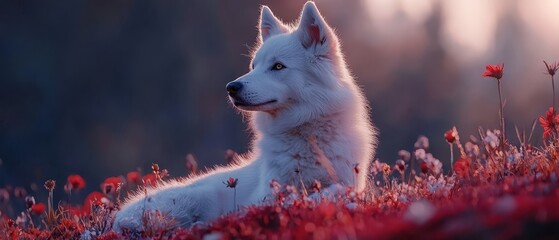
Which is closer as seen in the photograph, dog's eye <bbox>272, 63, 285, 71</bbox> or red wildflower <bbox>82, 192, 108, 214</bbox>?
red wildflower <bbox>82, 192, 108, 214</bbox>

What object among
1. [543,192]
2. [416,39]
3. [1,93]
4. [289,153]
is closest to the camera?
[543,192]

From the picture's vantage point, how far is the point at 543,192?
9.11 feet

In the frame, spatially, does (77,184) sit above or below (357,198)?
below

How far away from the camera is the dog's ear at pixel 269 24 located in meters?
6.75

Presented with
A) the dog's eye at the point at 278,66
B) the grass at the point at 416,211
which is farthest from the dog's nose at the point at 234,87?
the grass at the point at 416,211

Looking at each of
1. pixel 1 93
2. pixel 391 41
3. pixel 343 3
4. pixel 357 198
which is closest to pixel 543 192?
pixel 357 198

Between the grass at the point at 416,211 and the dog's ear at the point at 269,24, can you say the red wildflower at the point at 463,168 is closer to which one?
the grass at the point at 416,211

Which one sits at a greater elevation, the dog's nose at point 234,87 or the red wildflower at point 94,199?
the dog's nose at point 234,87

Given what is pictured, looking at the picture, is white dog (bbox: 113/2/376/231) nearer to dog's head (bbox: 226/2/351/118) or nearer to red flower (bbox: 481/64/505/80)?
dog's head (bbox: 226/2/351/118)

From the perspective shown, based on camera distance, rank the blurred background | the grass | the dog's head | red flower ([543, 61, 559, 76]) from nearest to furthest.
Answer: the grass < red flower ([543, 61, 559, 76]) < the dog's head < the blurred background

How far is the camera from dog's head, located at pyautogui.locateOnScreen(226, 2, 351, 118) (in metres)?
5.59

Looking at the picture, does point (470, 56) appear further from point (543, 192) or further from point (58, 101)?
point (543, 192)

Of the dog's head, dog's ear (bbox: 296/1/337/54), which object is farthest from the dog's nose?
dog's ear (bbox: 296/1/337/54)

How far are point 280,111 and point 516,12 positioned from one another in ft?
101
